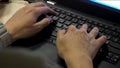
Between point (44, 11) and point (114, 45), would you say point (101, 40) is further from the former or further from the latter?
point (44, 11)

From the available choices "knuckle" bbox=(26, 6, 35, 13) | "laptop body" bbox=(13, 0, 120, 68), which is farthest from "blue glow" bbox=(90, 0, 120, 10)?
"knuckle" bbox=(26, 6, 35, 13)

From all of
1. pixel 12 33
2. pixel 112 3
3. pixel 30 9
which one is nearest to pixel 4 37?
pixel 12 33

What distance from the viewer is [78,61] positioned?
0.70 metres

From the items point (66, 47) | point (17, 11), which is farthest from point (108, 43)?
point (17, 11)

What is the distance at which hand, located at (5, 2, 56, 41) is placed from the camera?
0.83m

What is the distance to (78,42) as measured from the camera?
0.75 meters

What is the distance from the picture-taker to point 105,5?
871 millimetres

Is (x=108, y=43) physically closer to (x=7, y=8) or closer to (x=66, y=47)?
(x=66, y=47)

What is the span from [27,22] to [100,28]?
0.23 m

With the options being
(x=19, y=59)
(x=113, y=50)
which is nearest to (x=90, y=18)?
(x=113, y=50)

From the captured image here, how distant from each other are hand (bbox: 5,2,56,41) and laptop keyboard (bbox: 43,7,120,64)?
0.03 metres

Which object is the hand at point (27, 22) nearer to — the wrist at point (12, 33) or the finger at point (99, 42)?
the wrist at point (12, 33)

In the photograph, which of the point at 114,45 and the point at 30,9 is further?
the point at 30,9

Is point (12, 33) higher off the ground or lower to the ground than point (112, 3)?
lower
